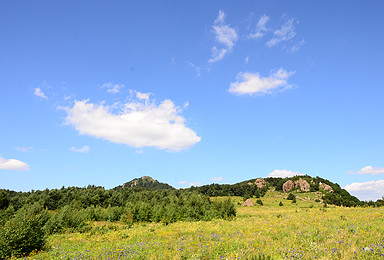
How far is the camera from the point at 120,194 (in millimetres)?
96688

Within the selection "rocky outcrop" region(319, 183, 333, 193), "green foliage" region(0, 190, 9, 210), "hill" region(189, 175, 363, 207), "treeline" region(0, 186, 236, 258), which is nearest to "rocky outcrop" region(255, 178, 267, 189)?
"hill" region(189, 175, 363, 207)

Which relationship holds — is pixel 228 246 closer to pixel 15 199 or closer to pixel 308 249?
pixel 308 249

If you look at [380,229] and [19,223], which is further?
[19,223]

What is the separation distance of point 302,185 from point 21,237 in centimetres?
15378

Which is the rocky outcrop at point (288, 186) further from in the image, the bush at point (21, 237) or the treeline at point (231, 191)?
the bush at point (21, 237)

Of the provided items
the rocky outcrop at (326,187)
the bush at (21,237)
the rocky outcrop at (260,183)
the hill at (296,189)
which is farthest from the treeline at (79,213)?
the rocky outcrop at (260,183)

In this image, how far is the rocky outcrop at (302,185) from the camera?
5300 inches

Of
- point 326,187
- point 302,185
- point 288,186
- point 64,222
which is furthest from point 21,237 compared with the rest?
point 288,186

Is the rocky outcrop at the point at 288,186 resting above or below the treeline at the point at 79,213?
above

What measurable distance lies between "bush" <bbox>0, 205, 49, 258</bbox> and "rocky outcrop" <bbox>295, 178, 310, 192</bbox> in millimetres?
146834

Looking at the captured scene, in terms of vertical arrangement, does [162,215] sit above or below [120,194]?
below

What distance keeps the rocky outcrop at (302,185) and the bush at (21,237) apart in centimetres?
14683

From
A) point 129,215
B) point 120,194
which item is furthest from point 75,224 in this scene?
point 120,194

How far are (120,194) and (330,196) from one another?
11151cm
